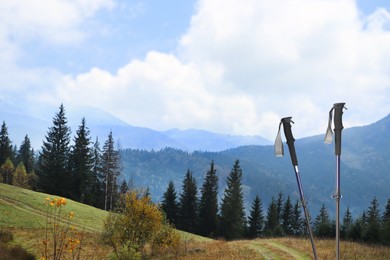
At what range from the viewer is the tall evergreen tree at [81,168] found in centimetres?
7562

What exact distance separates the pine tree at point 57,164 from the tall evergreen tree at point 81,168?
52.9 inches

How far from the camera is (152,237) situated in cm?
3089

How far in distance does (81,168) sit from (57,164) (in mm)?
4999

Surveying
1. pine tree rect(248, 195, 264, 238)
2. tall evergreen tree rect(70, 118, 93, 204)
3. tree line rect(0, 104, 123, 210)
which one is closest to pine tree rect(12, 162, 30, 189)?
tree line rect(0, 104, 123, 210)

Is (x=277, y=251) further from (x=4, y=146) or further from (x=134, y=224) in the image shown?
(x=4, y=146)

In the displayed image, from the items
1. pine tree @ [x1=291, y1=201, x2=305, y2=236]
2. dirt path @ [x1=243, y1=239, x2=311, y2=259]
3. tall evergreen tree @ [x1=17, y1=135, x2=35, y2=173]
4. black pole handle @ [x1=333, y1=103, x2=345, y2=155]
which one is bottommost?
pine tree @ [x1=291, y1=201, x2=305, y2=236]

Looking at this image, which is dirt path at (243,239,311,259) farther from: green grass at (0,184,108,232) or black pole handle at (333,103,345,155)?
green grass at (0,184,108,232)

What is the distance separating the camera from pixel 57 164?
247 feet

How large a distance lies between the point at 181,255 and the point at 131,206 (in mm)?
6495

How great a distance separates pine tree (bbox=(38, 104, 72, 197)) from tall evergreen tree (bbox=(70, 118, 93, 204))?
1.34 meters

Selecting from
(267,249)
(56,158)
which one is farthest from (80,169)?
(267,249)

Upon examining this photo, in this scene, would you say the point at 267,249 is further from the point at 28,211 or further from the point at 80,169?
the point at 80,169

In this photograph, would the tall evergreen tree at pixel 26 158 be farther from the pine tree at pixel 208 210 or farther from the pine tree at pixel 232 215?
the pine tree at pixel 232 215

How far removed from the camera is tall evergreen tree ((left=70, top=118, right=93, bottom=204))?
248ft
